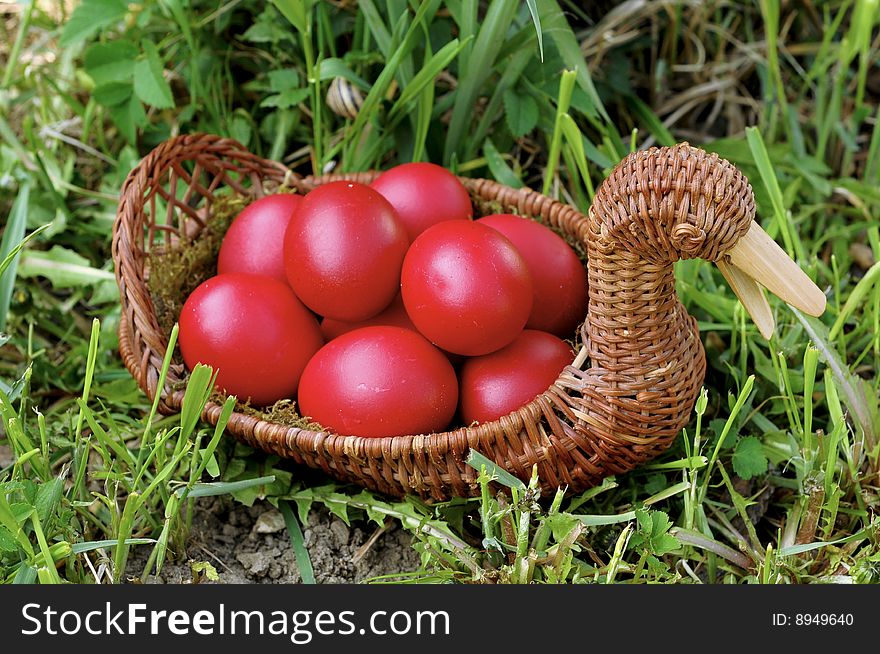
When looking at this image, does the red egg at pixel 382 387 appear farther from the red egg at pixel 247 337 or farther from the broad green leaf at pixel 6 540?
the broad green leaf at pixel 6 540

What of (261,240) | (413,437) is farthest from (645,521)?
(261,240)

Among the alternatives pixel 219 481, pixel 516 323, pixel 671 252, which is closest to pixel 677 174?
pixel 671 252


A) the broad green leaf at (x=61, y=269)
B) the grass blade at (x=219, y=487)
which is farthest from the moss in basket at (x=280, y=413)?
the broad green leaf at (x=61, y=269)

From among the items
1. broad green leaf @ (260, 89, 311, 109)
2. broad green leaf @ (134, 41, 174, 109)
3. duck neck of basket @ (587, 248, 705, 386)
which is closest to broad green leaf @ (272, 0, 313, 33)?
broad green leaf @ (260, 89, 311, 109)

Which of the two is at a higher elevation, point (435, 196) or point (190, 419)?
point (435, 196)

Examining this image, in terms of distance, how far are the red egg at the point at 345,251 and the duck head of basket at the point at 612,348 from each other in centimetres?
23

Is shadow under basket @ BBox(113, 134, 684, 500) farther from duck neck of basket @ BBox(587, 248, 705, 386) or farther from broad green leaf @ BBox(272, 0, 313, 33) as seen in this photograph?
broad green leaf @ BBox(272, 0, 313, 33)

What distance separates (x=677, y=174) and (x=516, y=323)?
35 centimetres

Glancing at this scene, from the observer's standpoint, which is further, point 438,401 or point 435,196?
point 435,196

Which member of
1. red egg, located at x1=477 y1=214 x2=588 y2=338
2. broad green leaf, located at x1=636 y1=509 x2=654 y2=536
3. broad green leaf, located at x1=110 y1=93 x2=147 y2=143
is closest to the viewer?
broad green leaf, located at x1=636 y1=509 x2=654 y2=536

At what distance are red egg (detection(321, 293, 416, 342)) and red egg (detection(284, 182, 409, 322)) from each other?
4 centimetres

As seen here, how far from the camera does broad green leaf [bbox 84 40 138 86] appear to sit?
193 cm

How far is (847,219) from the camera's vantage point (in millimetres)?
2176

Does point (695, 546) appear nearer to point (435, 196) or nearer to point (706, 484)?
point (706, 484)
